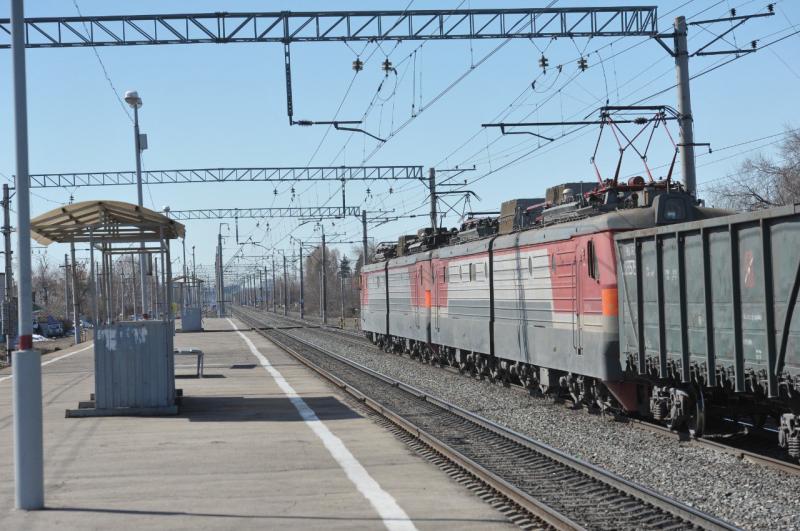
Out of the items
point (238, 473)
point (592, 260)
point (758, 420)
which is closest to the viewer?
point (238, 473)

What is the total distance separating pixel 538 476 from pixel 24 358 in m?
5.28

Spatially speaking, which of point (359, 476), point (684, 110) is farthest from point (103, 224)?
point (684, 110)

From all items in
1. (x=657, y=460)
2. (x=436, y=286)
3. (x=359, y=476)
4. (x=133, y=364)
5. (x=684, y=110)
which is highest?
(x=684, y=110)

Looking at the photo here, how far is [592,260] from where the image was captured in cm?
1413

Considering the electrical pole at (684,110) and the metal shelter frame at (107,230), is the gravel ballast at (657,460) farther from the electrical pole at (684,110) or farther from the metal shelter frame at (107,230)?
the metal shelter frame at (107,230)

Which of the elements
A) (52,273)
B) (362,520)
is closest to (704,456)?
(362,520)

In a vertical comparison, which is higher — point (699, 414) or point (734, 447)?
point (699, 414)

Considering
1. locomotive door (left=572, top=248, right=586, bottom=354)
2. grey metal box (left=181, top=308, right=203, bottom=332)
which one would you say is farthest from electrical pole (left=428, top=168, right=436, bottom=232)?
grey metal box (left=181, top=308, right=203, bottom=332)

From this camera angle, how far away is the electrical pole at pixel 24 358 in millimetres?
8344

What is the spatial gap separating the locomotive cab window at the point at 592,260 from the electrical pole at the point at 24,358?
8.01 metres

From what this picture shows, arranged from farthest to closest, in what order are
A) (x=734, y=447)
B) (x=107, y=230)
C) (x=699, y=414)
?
(x=107, y=230), (x=699, y=414), (x=734, y=447)

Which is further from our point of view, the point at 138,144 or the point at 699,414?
the point at 138,144

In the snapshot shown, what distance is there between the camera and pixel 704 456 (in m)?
11.4

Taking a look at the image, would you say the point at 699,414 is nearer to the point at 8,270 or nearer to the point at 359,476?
the point at 359,476
